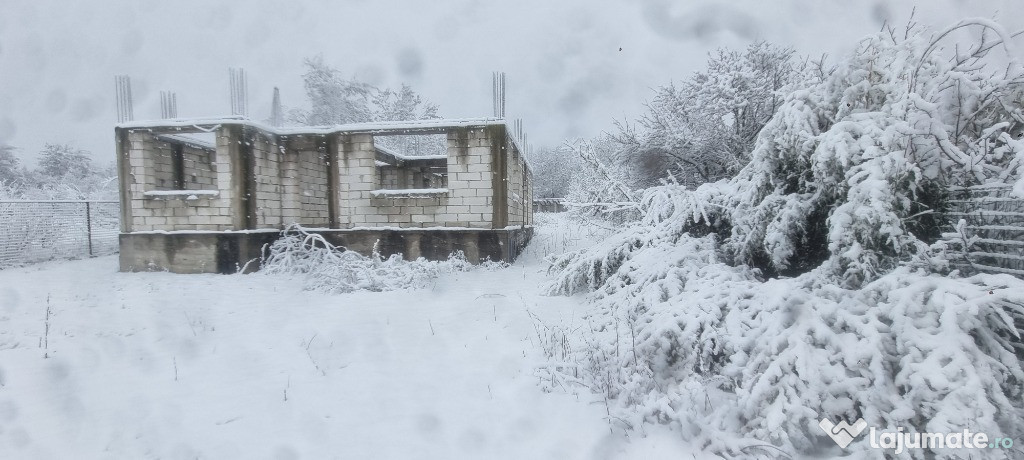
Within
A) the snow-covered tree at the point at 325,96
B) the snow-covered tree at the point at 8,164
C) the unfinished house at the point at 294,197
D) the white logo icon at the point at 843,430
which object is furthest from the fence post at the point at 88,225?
the snow-covered tree at the point at 8,164

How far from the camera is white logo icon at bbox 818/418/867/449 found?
7.32 feet

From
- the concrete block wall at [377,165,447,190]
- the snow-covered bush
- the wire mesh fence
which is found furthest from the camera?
the concrete block wall at [377,165,447,190]

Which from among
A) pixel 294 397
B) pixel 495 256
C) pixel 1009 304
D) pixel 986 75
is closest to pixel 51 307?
pixel 294 397

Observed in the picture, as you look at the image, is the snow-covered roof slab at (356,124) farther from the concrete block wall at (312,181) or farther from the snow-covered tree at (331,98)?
the snow-covered tree at (331,98)

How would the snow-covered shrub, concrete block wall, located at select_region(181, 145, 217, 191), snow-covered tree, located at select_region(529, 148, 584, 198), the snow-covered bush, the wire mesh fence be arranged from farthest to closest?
snow-covered tree, located at select_region(529, 148, 584, 198), concrete block wall, located at select_region(181, 145, 217, 191), the wire mesh fence, the snow-covered shrub, the snow-covered bush

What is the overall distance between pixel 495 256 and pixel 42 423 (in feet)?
22.7

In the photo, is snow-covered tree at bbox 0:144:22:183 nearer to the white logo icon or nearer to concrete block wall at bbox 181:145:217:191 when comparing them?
concrete block wall at bbox 181:145:217:191

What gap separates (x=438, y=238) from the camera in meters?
8.97

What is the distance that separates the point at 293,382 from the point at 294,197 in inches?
281

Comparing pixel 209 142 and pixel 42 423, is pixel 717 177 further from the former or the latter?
pixel 209 142

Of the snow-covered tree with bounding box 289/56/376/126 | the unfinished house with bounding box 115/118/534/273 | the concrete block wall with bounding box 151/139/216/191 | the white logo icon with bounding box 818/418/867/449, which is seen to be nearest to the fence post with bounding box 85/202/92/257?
the concrete block wall with bounding box 151/139/216/191

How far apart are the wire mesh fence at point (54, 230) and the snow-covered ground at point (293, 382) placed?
6.02m

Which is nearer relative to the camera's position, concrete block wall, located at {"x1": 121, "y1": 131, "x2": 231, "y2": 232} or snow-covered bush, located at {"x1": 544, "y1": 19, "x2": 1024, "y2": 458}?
snow-covered bush, located at {"x1": 544, "y1": 19, "x2": 1024, "y2": 458}

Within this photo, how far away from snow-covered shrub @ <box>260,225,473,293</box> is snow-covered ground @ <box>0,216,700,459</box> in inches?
23.7
